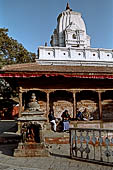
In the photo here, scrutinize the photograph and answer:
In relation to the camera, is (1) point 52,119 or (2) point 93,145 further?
(1) point 52,119

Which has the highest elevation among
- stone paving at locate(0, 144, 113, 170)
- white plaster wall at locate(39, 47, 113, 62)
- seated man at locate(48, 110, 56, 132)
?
white plaster wall at locate(39, 47, 113, 62)

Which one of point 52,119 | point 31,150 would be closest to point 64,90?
point 52,119

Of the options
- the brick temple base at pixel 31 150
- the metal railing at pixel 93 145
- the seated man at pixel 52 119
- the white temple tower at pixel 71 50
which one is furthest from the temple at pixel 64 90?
the white temple tower at pixel 71 50

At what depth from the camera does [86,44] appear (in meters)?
33.6

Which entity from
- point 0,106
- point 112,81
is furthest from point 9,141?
point 0,106

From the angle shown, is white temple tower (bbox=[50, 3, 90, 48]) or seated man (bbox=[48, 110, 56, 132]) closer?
seated man (bbox=[48, 110, 56, 132])

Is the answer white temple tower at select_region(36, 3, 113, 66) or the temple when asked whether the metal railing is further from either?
white temple tower at select_region(36, 3, 113, 66)

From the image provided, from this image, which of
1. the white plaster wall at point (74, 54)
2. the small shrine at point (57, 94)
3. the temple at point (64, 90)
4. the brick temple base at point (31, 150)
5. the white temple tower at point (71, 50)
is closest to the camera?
the brick temple base at point (31, 150)

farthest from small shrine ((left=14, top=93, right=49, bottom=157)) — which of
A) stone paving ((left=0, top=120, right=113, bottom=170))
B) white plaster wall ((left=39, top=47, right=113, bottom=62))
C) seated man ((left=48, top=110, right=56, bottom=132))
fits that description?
white plaster wall ((left=39, top=47, right=113, bottom=62))

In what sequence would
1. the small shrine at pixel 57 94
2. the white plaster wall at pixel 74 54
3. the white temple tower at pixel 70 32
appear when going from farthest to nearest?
1. the white temple tower at pixel 70 32
2. the white plaster wall at pixel 74 54
3. the small shrine at pixel 57 94

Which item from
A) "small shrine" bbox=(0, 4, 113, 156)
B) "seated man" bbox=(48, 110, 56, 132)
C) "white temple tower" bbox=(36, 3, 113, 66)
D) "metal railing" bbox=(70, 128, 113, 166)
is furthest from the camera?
"white temple tower" bbox=(36, 3, 113, 66)

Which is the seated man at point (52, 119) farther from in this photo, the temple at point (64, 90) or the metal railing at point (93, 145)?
the metal railing at point (93, 145)

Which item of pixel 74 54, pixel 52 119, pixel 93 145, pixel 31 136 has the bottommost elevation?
pixel 93 145

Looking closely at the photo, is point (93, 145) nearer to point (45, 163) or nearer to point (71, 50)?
point (45, 163)
